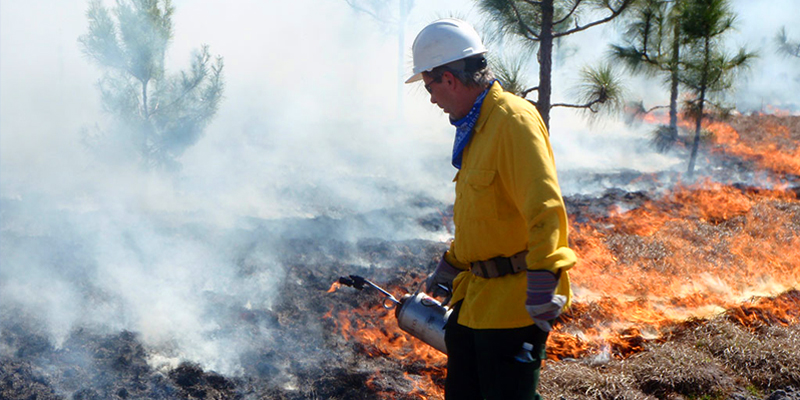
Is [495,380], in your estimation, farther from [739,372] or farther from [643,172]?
[643,172]

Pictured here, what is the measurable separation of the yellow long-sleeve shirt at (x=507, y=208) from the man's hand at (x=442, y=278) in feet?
1.06

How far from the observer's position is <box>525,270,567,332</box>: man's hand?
1926 millimetres

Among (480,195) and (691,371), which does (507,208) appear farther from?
(691,371)

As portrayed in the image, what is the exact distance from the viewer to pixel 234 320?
15.0 ft

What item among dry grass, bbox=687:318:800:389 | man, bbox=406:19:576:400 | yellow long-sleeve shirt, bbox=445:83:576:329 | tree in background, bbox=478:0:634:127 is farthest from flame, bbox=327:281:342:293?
tree in background, bbox=478:0:634:127

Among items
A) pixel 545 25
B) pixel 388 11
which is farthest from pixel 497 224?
pixel 388 11

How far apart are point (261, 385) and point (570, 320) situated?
8.11 feet

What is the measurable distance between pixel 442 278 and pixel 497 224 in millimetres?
616

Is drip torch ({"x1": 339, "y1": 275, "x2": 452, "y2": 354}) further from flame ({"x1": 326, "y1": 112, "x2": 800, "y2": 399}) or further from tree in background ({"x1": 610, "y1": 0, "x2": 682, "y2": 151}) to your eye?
tree in background ({"x1": 610, "y1": 0, "x2": 682, "y2": 151})

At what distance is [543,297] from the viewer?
1.93 metres

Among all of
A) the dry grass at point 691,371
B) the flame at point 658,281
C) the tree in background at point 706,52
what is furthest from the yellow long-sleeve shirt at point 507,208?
the tree in background at point 706,52

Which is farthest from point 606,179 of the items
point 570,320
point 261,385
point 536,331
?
point 536,331

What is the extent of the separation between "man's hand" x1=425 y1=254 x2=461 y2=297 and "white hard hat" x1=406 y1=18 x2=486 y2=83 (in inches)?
33.7

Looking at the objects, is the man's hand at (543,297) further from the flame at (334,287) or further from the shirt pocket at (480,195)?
the flame at (334,287)
